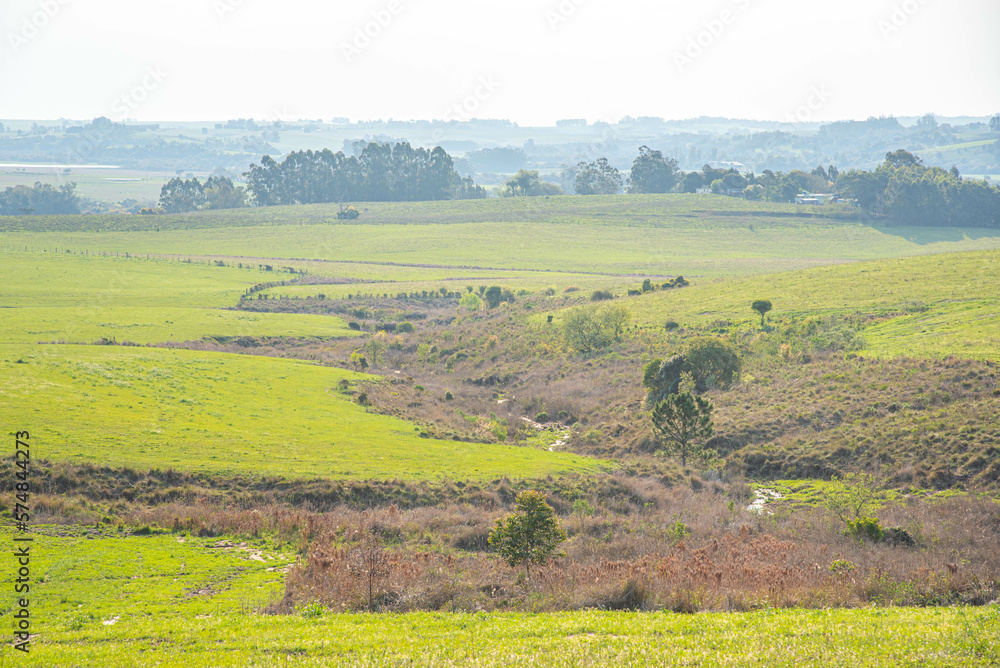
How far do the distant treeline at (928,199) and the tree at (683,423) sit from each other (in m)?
142

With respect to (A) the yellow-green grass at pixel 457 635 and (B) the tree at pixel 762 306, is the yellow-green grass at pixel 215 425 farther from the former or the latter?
(B) the tree at pixel 762 306

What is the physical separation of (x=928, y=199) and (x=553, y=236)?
262ft

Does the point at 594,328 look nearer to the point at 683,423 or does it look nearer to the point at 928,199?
the point at 683,423

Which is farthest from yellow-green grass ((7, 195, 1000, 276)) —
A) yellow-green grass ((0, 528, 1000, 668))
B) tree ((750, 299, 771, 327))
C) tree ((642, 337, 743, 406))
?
yellow-green grass ((0, 528, 1000, 668))

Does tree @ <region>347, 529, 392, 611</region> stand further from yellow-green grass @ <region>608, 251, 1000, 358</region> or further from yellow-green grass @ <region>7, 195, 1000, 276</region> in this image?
yellow-green grass @ <region>7, 195, 1000, 276</region>

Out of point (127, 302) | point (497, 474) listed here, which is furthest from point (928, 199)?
point (497, 474)

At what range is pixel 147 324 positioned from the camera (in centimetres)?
6556

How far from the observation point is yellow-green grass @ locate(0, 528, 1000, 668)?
11156mm

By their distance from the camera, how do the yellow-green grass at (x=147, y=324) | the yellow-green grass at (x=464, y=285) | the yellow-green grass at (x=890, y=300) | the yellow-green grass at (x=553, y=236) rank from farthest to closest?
the yellow-green grass at (x=553, y=236), the yellow-green grass at (x=464, y=285), the yellow-green grass at (x=147, y=324), the yellow-green grass at (x=890, y=300)

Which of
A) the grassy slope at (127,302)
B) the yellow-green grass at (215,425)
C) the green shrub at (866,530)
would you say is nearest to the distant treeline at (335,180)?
the grassy slope at (127,302)

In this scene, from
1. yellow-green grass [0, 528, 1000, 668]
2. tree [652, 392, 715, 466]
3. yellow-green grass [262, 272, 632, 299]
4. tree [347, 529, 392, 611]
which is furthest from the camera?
yellow-green grass [262, 272, 632, 299]

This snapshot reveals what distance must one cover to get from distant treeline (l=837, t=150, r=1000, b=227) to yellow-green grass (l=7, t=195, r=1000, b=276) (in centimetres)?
744

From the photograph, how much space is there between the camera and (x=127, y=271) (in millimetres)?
101125

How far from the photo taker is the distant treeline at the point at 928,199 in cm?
15012
